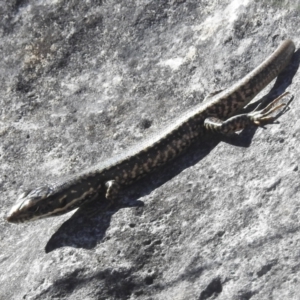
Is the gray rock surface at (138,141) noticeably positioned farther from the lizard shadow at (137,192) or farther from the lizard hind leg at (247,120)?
the lizard hind leg at (247,120)

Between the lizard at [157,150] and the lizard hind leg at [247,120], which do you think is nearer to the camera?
the lizard hind leg at [247,120]

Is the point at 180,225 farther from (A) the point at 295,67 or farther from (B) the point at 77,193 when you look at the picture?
(A) the point at 295,67

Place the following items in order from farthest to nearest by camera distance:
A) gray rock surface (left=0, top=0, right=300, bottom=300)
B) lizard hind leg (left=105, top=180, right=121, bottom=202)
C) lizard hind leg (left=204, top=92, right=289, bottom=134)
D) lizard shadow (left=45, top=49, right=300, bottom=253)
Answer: lizard hind leg (left=105, top=180, right=121, bottom=202) → lizard hind leg (left=204, top=92, right=289, bottom=134) → lizard shadow (left=45, top=49, right=300, bottom=253) → gray rock surface (left=0, top=0, right=300, bottom=300)

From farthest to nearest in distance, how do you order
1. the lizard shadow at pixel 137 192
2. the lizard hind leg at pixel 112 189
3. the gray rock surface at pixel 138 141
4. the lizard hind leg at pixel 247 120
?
the lizard hind leg at pixel 112 189, the lizard hind leg at pixel 247 120, the lizard shadow at pixel 137 192, the gray rock surface at pixel 138 141

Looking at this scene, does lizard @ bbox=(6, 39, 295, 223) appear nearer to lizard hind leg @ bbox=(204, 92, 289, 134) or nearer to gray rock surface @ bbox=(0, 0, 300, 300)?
lizard hind leg @ bbox=(204, 92, 289, 134)

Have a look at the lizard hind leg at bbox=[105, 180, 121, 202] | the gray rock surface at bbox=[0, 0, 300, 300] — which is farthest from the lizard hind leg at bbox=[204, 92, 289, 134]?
the lizard hind leg at bbox=[105, 180, 121, 202]

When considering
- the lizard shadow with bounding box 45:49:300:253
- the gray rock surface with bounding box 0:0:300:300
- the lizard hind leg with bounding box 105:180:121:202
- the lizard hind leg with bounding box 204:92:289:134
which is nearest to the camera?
the gray rock surface with bounding box 0:0:300:300

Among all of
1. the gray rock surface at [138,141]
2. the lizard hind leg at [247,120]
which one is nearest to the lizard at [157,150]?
the lizard hind leg at [247,120]

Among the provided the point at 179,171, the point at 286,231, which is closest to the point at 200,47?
the point at 179,171
